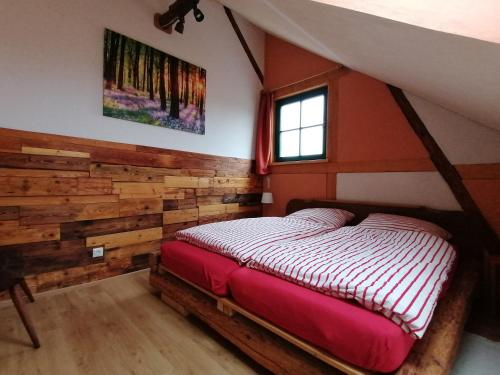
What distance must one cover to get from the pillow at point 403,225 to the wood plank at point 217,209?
180cm

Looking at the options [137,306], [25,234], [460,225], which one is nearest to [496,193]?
[460,225]

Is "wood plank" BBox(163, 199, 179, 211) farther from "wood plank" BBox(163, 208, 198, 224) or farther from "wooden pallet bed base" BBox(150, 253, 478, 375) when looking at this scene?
"wooden pallet bed base" BBox(150, 253, 478, 375)

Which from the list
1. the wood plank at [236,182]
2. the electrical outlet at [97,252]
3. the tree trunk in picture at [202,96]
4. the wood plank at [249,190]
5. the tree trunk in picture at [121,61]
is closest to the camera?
the electrical outlet at [97,252]

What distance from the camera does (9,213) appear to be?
5.95 feet

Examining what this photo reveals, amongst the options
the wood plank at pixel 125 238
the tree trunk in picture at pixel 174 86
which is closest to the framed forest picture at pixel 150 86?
the tree trunk in picture at pixel 174 86

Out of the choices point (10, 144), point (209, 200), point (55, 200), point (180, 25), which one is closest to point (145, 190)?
point (55, 200)

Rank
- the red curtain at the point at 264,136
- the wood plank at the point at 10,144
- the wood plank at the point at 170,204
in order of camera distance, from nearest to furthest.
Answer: the wood plank at the point at 10,144 → the wood plank at the point at 170,204 → the red curtain at the point at 264,136

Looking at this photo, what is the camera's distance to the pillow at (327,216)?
2.48 m

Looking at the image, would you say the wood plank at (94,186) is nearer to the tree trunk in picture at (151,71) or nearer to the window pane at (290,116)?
the tree trunk in picture at (151,71)

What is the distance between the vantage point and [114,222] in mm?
2348

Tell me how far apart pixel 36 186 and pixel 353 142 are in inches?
126

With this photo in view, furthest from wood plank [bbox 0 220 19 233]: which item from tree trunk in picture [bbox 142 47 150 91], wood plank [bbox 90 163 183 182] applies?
tree trunk in picture [bbox 142 47 150 91]

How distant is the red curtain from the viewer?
12.1ft

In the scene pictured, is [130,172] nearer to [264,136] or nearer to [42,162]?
[42,162]
